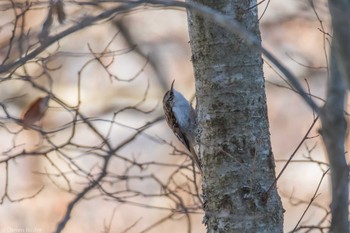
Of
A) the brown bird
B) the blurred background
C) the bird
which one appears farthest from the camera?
the blurred background

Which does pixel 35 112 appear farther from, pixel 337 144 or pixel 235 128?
pixel 337 144

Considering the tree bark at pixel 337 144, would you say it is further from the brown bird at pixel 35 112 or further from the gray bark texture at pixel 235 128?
the brown bird at pixel 35 112

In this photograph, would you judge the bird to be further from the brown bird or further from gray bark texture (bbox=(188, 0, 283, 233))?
gray bark texture (bbox=(188, 0, 283, 233))

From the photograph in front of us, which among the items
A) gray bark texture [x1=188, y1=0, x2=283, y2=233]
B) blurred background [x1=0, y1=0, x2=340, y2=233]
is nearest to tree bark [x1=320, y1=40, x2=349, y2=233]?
gray bark texture [x1=188, y1=0, x2=283, y2=233]

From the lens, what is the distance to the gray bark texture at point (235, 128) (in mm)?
3016

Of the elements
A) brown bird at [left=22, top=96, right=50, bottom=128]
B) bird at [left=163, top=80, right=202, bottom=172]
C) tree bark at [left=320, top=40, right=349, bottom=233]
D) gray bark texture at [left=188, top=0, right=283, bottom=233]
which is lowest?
tree bark at [left=320, top=40, right=349, bottom=233]

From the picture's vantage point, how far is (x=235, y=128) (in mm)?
3037

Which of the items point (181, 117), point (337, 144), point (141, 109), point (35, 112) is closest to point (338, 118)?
point (337, 144)

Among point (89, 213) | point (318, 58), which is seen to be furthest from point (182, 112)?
point (318, 58)

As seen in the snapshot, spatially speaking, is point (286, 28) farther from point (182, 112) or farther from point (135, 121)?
point (182, 112)

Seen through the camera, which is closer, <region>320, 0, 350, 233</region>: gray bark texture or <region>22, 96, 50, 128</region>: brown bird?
<region>320, 0, 350, 233</region>: gray bark texture

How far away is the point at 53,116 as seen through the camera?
22.7 ft

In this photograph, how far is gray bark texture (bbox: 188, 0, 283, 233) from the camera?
302 cm

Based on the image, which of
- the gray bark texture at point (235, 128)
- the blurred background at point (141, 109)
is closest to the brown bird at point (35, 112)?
the gray bark texture at point (235, 128)
